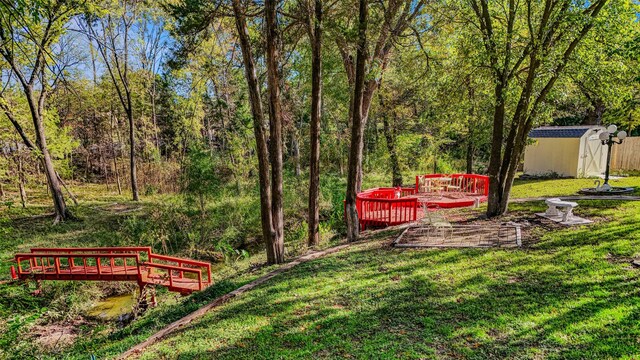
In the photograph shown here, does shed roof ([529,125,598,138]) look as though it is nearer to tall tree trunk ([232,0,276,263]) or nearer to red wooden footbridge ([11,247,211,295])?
tall tree trunk ([232,0,276,263])

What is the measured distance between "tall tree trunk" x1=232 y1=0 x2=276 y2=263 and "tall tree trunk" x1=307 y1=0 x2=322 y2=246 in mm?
1535

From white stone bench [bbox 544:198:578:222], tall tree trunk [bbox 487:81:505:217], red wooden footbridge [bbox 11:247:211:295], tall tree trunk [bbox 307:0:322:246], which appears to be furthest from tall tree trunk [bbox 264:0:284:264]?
white stone bench [bbox 544:198:578:222]

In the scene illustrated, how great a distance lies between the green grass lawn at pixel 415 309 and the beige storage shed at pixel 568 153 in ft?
29.2

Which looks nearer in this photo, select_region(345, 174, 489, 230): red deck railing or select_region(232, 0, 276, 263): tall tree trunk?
select_region(232, 0, 276, 263): tall tree trunk

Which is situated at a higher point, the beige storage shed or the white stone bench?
the beige storage shed

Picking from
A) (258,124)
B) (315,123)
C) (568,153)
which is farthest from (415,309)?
(568,153)

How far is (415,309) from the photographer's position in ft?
14.7

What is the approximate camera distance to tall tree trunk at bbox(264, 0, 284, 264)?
24.3 feet

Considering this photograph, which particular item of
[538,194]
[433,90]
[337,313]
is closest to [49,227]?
[337,313]

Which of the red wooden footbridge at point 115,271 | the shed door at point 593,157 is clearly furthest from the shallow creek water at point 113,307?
the shed door at point 593,157

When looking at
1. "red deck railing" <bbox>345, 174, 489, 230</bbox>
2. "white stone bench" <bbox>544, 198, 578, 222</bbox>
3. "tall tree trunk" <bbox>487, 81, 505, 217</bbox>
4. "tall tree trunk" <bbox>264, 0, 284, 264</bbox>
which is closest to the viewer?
"tall tree trunk" <bbox>264, 0, 284, 264</bbox>

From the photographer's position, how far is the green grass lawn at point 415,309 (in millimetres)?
3564

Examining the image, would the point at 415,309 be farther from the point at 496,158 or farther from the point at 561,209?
the point at 561,209

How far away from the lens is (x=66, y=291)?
8766 millimetres
